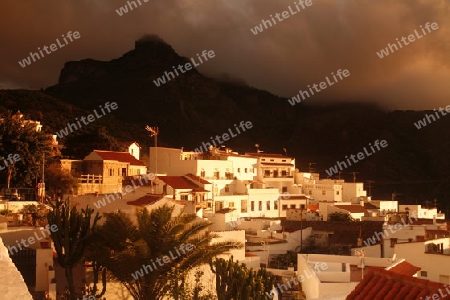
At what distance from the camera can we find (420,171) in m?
71.6

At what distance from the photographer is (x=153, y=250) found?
13.4m

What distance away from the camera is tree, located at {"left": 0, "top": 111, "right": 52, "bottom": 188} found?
27.2m

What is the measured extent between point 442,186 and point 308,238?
141 ft

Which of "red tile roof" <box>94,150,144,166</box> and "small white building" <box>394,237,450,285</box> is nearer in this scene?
"small white building" <box>394,237,450,285</box>

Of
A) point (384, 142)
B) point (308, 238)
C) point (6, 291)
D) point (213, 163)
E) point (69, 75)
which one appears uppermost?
point (69, 75)

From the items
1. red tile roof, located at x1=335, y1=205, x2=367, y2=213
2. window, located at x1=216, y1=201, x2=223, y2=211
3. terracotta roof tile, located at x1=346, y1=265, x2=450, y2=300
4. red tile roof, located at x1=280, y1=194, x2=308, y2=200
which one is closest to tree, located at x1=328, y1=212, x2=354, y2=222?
red tile roof, located at x1=335, y1=205, x2=367, y2=213

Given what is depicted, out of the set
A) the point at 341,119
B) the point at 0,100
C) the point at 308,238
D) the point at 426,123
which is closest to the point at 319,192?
the point at 308,238

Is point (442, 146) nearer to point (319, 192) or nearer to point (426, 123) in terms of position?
point (426, 123)

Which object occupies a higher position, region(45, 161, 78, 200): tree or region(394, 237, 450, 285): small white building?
region(45, 161, 78, 200): tree

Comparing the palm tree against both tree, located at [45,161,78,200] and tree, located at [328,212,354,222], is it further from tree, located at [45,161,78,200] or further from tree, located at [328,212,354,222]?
tree, located at [328,212,354,222]

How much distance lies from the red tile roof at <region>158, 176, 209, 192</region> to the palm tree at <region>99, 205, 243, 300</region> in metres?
19.1

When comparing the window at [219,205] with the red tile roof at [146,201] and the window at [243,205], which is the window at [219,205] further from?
the red tile roof at [146,201]

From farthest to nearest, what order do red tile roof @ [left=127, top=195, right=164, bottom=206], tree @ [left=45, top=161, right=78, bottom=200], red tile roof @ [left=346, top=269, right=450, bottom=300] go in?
tree @ [left=45, top=161, right=78, bottom=200] < red tile roof @ [left=127, top=195, right=164, bottom=206] < red tile roof @ [left=346, top=269, right=450, bottom=300]

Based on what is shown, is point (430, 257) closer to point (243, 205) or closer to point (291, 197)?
point (243, 205)
